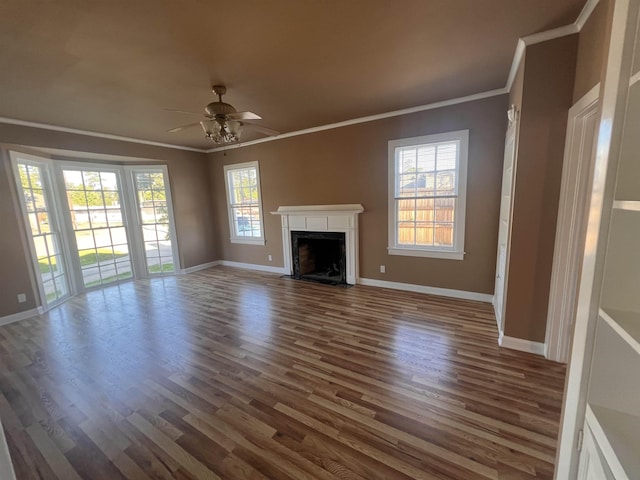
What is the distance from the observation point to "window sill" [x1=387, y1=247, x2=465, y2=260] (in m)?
3.73

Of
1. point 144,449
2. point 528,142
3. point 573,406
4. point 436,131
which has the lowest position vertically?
point 144,449

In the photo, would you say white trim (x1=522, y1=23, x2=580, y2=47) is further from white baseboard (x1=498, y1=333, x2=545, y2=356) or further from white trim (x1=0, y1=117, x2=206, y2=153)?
white trim (x1=0, y1=117, x2=206, y2=153)

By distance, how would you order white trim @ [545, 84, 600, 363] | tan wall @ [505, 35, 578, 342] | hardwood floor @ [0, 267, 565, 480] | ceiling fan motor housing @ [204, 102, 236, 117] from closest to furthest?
hardwood floor @ [0, 267, 565, 480] → white trim @ [545, 84, 600, 363] → tan wall @ [505, 35, 578, 342] → ceiling fan motor housing @ [204, 102, 236, 117]

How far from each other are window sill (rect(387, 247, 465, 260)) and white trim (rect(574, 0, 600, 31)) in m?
2.49

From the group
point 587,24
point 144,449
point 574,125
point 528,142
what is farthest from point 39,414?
point 587,24

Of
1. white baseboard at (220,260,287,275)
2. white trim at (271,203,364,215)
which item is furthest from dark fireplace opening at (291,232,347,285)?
white baseboard at (220,260,287,275)

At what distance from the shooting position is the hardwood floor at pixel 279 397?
1518 mm

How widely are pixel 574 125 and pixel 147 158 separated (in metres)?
6.13

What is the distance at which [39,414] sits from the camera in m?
1.92

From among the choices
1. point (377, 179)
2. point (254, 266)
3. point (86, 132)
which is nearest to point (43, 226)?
point (86, 132)


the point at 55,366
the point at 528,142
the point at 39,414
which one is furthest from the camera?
the point at 55,366

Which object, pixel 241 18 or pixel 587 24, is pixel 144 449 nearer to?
pixel 241 18

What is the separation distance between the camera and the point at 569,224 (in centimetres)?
212

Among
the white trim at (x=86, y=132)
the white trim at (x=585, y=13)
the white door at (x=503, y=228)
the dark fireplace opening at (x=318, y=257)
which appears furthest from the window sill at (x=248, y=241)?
the white trim at (x=585, y=13)
